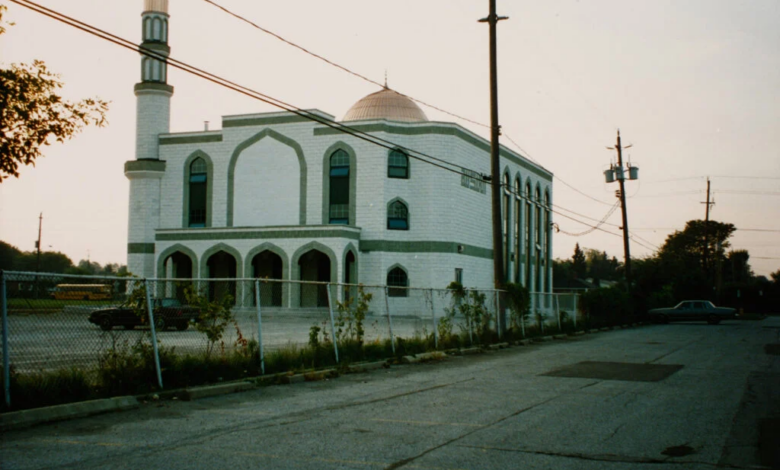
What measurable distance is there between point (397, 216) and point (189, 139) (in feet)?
49.2

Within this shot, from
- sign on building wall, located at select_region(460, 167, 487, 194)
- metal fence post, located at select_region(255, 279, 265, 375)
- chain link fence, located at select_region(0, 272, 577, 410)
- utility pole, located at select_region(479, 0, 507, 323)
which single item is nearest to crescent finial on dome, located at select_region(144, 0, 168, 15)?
sign on building wall, located at select_region(460, 167, 487, 194)

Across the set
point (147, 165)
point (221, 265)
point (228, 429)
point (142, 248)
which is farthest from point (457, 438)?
point (147, 165)

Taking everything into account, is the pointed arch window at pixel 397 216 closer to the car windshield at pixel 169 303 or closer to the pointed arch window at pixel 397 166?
the pointed arch window at pixel 397 166

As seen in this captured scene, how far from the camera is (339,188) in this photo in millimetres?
47156

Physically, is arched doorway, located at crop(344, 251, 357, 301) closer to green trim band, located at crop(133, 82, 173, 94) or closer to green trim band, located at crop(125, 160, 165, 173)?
green trim band, located at crop(125, 160, 165, 173)

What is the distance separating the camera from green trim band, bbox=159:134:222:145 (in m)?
49.5

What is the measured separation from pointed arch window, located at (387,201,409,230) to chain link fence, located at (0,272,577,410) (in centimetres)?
2652

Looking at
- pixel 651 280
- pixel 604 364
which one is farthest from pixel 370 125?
pixel 604 364

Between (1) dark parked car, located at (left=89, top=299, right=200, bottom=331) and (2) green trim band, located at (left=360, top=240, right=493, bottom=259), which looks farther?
(2) green trim band, located at (left=360, top=240, right=493, bottom=259)

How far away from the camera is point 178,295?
13.0 meters

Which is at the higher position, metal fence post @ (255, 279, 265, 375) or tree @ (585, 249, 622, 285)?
tree @ (585, 249, 622, 285)

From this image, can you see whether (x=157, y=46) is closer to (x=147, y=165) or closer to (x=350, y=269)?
(x=147, y=165)

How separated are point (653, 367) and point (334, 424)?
9.56 meters

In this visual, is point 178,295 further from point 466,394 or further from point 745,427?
point 745,427
